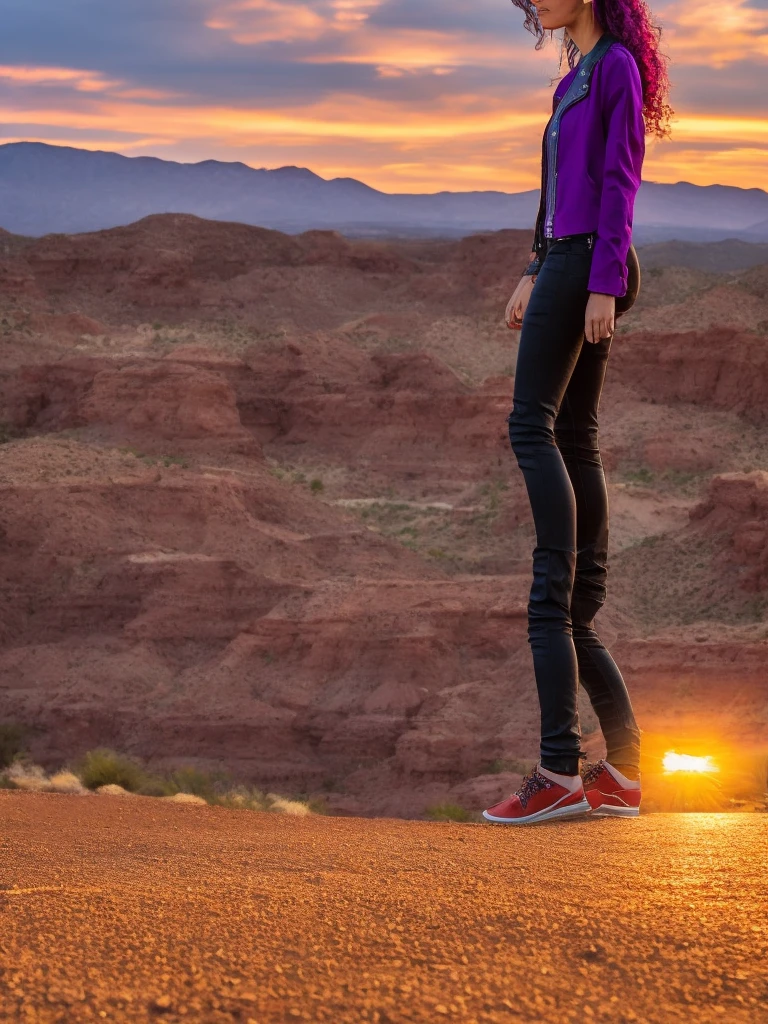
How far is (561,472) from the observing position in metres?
3.78

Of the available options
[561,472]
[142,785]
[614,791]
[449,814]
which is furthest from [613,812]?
[142,785]

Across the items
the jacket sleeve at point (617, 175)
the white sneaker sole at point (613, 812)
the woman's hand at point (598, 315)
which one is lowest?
the white sneaker sole at point (613, 812)

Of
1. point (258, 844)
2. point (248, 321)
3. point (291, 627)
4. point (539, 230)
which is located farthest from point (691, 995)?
point (248, 321)

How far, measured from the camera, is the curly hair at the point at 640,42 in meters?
3.82

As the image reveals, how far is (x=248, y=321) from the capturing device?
57.9m

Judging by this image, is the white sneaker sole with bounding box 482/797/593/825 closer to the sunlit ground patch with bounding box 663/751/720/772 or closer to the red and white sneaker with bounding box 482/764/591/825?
the red and white sneaker with bounding box 482/764/591/825

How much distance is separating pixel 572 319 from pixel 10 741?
16.5 meters

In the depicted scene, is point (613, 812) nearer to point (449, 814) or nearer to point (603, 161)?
point (603, 161)

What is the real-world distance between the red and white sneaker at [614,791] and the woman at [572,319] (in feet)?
0.35

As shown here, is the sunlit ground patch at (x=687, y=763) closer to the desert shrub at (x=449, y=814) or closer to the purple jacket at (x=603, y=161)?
the purple jacket at (x=603, y=161)

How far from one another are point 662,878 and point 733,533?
62.8 ft

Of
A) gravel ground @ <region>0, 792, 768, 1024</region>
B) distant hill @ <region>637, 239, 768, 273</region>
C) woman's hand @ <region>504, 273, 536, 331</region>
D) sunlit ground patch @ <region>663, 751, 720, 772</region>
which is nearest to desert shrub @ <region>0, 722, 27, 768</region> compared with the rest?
sunlit ground patch @ <region>663, 751, 720, 772</region>

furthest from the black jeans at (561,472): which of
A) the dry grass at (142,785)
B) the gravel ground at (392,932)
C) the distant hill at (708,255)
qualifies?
the distant hill at (708,255)

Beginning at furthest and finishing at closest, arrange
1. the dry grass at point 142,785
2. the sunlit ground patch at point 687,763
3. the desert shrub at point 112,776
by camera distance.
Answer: the desert shrub at point 112,776
the dry grass at point 142,785
the sunlit ground patch at point 687,763
